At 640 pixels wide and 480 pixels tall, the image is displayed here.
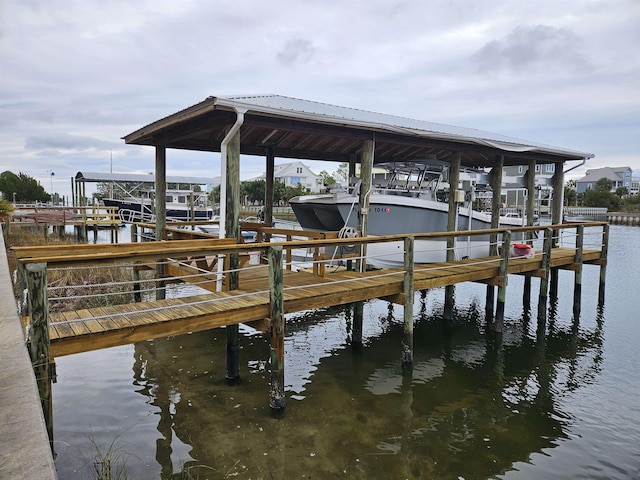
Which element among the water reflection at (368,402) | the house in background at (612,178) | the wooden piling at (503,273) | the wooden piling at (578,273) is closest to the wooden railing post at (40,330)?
the water reflection at (368,402)

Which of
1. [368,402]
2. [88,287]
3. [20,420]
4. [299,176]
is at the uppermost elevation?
[299,176]

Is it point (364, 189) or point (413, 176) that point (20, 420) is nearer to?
point (364, 189)

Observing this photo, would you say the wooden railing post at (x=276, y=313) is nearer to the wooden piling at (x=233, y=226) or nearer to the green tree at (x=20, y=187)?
the wooden piling at (x=233, y=226)

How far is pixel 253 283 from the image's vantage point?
7453 mm

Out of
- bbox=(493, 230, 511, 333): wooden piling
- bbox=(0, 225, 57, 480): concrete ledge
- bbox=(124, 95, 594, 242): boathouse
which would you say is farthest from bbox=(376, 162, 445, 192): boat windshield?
bbox=(0, 225, 57, 480): concrete ledge

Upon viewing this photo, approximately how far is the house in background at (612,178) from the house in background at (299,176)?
50.7m

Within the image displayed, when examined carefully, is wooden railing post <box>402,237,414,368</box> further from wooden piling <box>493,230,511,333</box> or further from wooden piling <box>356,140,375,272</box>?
wooden piling <box>493,230,511,333</box>

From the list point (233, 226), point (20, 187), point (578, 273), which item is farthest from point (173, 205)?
point (20, 187)

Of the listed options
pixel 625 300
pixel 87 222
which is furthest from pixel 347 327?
pixel 87 222

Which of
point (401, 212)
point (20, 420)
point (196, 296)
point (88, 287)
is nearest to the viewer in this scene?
point (20, 420)

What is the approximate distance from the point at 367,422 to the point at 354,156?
8.07 m

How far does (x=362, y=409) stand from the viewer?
6230mm

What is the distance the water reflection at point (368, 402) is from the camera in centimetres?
496

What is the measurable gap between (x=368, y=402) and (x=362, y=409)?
0.27m
